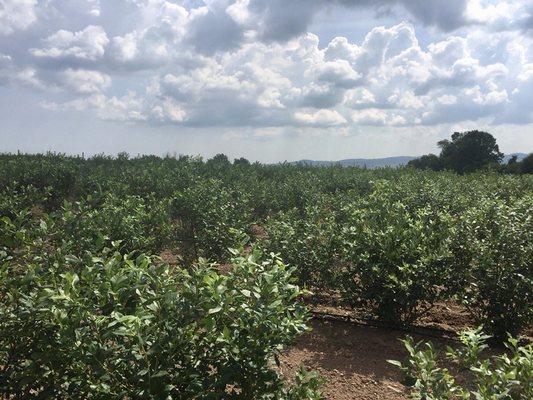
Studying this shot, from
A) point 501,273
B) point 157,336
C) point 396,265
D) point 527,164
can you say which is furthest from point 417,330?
point 527,164

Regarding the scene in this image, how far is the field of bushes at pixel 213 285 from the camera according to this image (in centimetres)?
230

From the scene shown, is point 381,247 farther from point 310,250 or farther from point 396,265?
point 310,250

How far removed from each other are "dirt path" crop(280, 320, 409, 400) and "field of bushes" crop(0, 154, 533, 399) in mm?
315

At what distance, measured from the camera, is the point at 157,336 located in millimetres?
2273

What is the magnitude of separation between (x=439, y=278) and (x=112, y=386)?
3.88m

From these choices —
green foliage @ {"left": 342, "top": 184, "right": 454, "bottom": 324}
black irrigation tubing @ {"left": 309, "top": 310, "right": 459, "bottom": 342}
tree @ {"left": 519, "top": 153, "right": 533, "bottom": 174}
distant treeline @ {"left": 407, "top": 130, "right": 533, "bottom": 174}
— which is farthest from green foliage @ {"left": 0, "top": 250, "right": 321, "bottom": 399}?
distant treeline @ {"left": 407, "top": 130, "right": 533, "bottom": 174}

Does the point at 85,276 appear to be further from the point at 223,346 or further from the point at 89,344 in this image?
the point at 223,346

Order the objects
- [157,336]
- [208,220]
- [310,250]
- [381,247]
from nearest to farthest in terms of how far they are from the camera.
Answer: [157,336], [381,247], [310,250], [208,220]

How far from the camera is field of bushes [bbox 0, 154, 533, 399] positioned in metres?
2.30

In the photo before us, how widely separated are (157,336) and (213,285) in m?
0.38

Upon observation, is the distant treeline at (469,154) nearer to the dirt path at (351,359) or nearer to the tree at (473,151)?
the tree at (473,151)

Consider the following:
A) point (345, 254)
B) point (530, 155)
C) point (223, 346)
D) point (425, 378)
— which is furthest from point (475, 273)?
point (530, 155)

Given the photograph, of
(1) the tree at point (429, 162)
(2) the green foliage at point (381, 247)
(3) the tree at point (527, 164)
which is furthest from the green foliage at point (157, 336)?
(1) the tree at point (429, 162)

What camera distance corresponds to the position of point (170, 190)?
1335 cm
